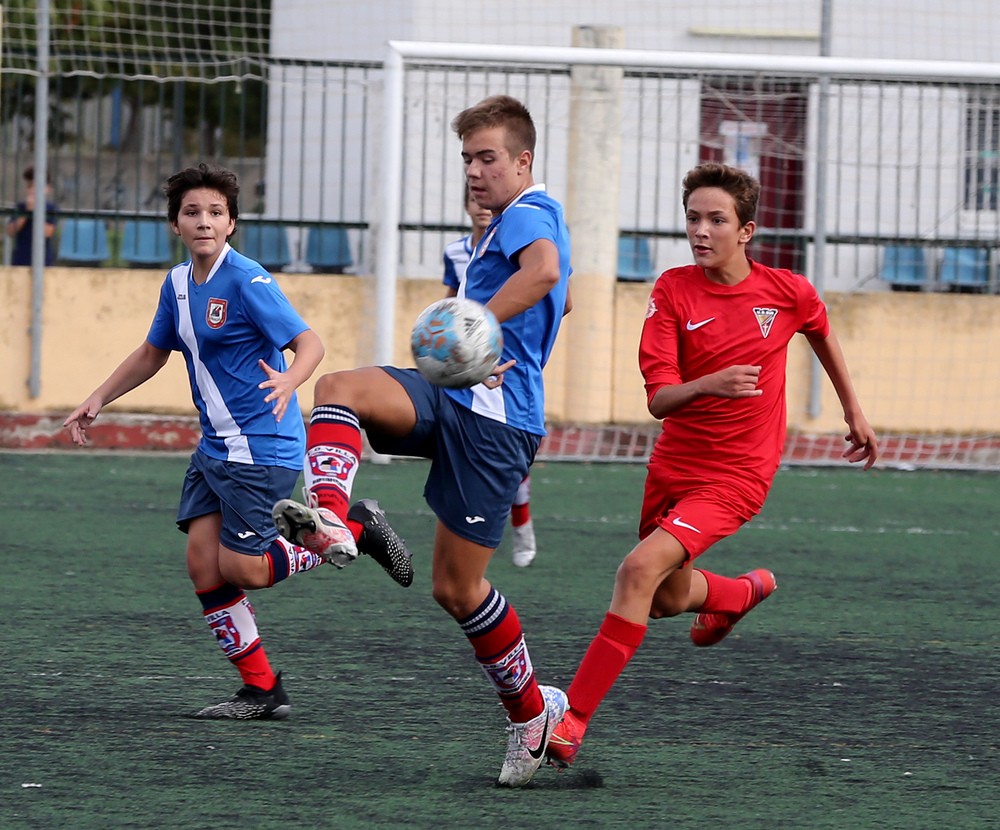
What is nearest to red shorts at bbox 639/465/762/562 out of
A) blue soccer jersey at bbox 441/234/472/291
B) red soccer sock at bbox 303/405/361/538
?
red soccer sock at bbox 303/405/361/538

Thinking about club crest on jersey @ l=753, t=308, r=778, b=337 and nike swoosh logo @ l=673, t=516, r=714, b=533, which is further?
club crest on jersey @ l=753, t=308, r=778, b=337

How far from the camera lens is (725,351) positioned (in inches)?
170

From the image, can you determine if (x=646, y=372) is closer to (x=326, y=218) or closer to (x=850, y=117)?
(x=326, y=218)

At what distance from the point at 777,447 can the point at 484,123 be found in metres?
1.40

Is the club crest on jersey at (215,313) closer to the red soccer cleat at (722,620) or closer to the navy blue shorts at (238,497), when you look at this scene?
the navy blue shorts at (238,497)

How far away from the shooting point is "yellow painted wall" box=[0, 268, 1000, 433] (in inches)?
449

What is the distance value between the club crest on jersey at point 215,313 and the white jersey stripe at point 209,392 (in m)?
0.07

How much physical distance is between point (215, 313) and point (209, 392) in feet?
0.76

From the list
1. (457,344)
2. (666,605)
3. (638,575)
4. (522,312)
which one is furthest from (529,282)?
(666,605)

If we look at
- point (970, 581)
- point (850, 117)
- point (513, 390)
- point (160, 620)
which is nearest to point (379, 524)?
point (513, 390)

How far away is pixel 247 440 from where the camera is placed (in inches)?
172

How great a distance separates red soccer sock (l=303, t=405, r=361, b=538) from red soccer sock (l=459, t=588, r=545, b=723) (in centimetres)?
51

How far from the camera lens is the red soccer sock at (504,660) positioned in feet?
12.2

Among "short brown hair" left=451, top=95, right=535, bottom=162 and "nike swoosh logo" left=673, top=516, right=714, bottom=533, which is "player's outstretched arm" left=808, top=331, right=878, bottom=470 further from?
"short brown hair" left=451, top=95, right=535, bottom=162
